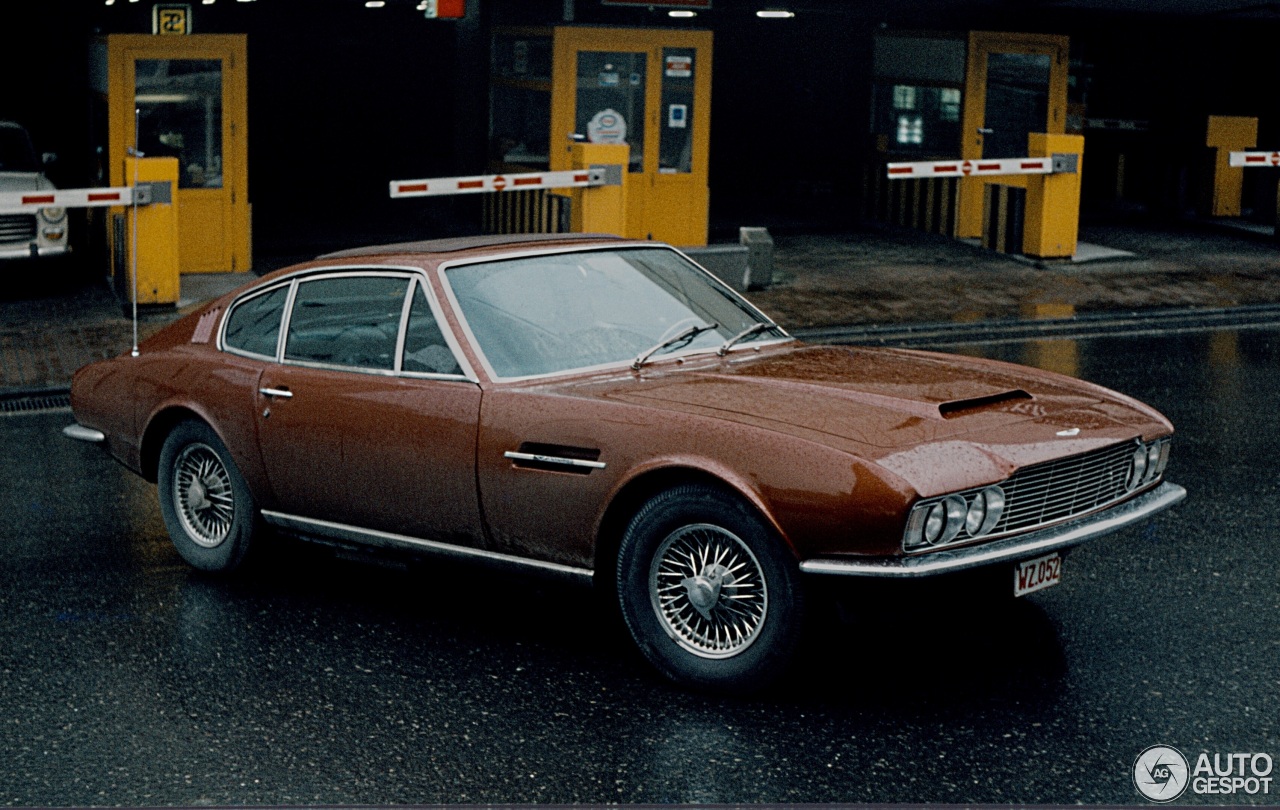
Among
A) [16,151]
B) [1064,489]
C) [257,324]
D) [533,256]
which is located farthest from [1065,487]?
[16,151]

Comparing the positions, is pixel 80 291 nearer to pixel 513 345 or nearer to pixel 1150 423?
pixel 513 345

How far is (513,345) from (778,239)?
1370 cm

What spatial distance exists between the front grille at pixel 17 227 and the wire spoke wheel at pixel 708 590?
11.7 metres

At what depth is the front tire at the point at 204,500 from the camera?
6980 mm

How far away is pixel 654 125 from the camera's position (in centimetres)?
1839

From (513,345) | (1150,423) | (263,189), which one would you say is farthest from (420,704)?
(263,189)

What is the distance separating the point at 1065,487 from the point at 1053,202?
12.5 m

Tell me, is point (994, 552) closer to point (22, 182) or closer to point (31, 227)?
point (31, 227)

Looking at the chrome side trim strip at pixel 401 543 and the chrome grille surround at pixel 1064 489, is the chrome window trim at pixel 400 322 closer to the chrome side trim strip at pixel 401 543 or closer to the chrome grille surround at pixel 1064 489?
the chrome side trim strip at pixel 401 543

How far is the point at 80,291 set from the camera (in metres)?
15.7

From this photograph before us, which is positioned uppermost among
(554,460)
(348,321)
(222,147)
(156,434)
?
(222,147)

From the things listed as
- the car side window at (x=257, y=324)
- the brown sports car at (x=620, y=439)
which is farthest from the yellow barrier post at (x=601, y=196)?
the car side window at (x=257, y=324)

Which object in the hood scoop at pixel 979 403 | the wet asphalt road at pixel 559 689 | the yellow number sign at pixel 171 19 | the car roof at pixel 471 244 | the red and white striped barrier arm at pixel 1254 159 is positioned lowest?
the wet asphalt road at pixel 559 689

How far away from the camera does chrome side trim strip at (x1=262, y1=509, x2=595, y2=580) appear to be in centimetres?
594
